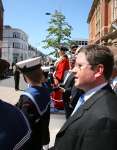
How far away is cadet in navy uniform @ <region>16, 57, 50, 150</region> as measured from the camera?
17.5ft

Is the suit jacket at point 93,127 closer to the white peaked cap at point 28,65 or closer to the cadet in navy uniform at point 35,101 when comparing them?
the cadet in navy uniform at point 35,101

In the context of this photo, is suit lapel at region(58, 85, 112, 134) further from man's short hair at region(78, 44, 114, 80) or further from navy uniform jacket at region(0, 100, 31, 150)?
navy uniform jacket at region(0, 100, 31, 150)

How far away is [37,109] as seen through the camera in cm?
549

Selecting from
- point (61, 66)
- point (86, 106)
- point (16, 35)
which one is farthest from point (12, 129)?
point (16, 35)

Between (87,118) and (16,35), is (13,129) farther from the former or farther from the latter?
(16,35)

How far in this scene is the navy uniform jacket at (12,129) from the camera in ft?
8.35

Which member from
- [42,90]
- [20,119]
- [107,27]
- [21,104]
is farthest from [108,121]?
[107,27]

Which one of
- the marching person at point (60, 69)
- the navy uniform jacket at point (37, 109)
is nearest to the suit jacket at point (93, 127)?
the navy uniform jacket at point (37, 109)

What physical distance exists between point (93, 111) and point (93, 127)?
0.15 meters

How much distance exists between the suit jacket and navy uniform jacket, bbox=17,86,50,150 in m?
2.15

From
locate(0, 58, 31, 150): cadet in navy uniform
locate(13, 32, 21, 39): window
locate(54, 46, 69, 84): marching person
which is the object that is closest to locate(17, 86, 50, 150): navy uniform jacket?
locate(0, 58, 31, 150): cadet in navy uniform

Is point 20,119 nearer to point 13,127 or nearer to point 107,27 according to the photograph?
point 13,127

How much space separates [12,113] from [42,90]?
311 centimetres

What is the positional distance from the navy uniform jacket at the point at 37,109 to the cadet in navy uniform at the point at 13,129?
2.39m
